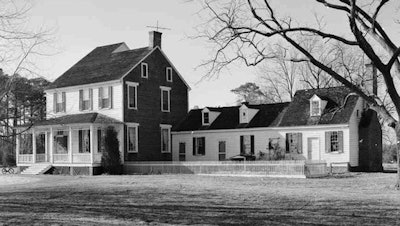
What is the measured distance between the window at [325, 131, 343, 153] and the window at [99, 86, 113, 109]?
16.2 metres

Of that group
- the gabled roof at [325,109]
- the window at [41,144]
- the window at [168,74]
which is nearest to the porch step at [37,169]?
the window at [41,144]

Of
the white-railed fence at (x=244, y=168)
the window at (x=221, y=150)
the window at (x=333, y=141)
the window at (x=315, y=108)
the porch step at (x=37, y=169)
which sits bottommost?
the porch step at (x=37, y=169)

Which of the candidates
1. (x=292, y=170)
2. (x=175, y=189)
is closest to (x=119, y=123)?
(x=292, y=170)

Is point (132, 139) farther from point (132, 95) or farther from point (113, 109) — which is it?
point (132, 95)

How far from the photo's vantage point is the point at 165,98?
1747 inches

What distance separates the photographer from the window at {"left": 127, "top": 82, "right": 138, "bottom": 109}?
1608 inches

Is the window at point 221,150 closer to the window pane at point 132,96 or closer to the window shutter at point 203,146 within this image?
the window shutter at point 203,146

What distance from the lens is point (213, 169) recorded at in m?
33.7

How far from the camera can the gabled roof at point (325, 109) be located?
36344 millimetres

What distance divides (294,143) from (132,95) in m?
12.7

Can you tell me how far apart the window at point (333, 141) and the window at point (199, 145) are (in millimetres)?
10377

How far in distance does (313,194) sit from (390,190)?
4270 mm

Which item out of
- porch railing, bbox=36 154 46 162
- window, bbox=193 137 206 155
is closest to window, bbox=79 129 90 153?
porch railing, bbox=36 154 46 162

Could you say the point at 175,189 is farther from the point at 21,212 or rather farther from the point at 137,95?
the point at 137,95
